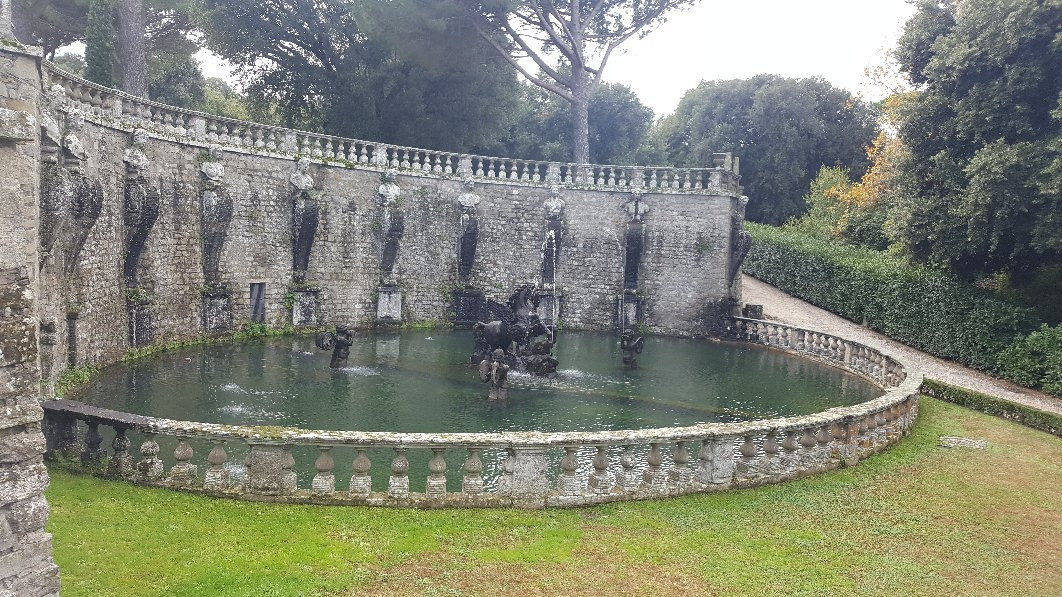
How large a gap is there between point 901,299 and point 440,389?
17019 millimetres

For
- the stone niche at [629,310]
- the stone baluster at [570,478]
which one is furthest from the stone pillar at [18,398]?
the stone niche at [629,310]

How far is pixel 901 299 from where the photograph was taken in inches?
1011

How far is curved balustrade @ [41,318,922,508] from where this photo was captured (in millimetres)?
8992

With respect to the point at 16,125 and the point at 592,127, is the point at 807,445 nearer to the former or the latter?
the point at 16,125

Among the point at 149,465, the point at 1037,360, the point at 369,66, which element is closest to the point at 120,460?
the point at 149,465

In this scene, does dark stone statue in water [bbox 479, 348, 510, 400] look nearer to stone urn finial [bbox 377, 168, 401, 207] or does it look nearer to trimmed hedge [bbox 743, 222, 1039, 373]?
stone urn finial [bbox 377, 168, 401, 207]

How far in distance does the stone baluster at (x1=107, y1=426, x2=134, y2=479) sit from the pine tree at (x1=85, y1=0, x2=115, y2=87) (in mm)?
22413

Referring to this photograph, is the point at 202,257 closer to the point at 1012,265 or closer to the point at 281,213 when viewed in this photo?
the point at 281,213

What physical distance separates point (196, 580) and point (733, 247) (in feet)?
83.3

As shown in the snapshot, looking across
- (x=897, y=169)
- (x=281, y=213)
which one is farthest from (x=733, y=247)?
(x=281, y=213)

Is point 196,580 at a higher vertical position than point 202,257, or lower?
lower

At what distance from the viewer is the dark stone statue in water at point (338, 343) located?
63.9 feet

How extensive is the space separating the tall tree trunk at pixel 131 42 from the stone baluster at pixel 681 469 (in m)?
22.2

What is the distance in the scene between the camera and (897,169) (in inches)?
933
